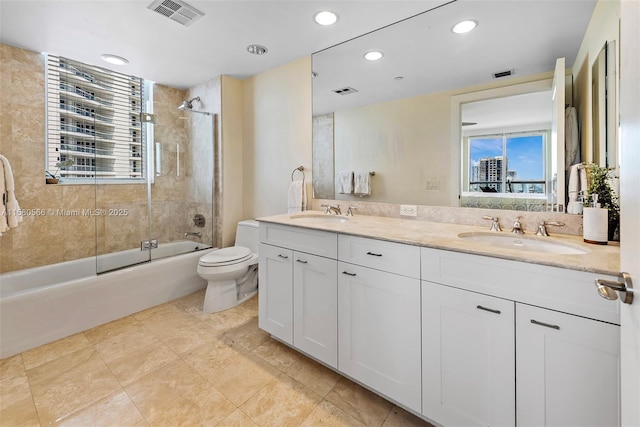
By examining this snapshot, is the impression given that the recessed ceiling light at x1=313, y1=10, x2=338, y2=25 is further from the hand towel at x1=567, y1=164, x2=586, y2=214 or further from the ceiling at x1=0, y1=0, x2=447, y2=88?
the hand towel at x1=567, y1=164, x2=586, y2=214

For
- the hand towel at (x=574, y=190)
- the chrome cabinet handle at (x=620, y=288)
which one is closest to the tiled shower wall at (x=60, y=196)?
the hand towel at (x=574, y=190)

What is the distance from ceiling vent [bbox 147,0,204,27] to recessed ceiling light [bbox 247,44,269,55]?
52 cm

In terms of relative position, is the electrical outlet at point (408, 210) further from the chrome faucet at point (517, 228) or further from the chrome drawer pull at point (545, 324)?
the chrome drawer pull at point (545, 324)

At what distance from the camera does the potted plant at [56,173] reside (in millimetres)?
2598

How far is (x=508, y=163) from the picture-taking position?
166 centimetres

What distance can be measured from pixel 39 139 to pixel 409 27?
3.19m

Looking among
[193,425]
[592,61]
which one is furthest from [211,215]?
[592,61]

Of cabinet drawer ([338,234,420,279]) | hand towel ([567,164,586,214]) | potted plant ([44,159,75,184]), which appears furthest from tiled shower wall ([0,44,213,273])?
hand towel ([567,164,586,214])

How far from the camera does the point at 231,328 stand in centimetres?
232

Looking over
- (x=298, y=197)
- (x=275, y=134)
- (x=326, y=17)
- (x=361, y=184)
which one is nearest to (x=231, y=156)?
(x=275, y=134)

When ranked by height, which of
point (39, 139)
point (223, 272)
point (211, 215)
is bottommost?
point (223, 272)

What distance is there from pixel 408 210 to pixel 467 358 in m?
1.06

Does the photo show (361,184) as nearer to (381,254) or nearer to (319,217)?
(319,217)

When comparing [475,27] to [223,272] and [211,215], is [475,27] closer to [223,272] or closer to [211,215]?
[223,272]
